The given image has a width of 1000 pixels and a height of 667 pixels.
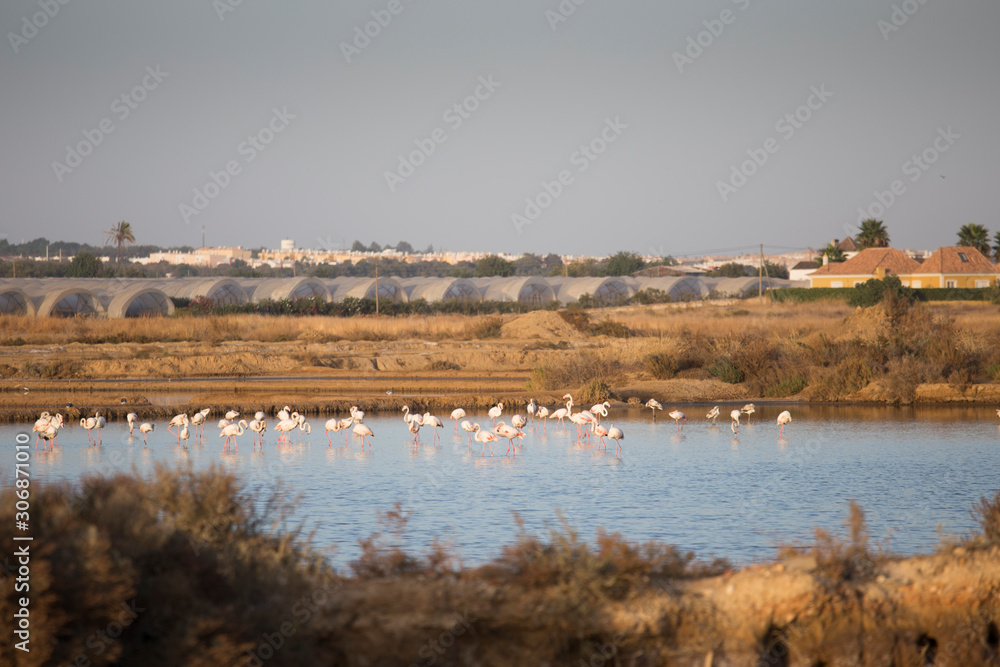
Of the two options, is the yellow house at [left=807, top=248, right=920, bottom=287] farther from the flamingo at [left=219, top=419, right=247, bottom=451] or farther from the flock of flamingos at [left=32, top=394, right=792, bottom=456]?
the flamingo at [left=219, top=419, right=247, bottom=451]

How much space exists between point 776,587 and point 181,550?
3715 millimetres

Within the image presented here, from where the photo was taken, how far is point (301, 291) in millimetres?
65500

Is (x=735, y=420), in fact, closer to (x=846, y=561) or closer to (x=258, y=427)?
(x=258, y=427)

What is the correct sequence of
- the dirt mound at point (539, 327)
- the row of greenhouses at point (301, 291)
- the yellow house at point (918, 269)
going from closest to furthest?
the dirt mound at point (539, 327) < the row of greenhouses at point (301, 291) < the yellow house at point (918, 269)

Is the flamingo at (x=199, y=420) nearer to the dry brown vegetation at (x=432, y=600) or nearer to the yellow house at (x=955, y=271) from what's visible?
the dry brown vegetation at (x=432, y=600)

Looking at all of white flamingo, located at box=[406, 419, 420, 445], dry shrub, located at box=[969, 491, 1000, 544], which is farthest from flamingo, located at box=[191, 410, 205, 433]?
dry shrub, located at box=[969, 491, 1000, 544]

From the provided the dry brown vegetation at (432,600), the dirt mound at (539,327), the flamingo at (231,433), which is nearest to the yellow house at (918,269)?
the dirt mound at (539,327)

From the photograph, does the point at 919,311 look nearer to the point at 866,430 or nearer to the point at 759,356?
the point at 759,356

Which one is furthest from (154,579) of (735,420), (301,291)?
(301,291)

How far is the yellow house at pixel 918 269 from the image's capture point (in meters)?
67.4

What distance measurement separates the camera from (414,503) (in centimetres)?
1233

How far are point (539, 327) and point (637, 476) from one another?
29.0 metres

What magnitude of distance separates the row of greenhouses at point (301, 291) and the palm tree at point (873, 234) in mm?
11091

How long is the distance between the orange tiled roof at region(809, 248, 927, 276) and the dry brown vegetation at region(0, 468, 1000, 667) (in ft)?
228
